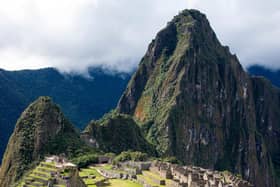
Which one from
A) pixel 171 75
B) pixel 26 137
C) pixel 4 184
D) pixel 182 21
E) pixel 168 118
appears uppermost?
pixel 182 21

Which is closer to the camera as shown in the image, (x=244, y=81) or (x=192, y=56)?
(x=192, y=56)

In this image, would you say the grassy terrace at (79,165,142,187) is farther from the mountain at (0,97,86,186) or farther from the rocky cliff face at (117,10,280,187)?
the rocky cliff face at (117,10,280,187)

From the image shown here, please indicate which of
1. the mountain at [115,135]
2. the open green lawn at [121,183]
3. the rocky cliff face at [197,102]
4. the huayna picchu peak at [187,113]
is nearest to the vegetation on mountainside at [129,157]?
the huayna picchu peak at [187,113]

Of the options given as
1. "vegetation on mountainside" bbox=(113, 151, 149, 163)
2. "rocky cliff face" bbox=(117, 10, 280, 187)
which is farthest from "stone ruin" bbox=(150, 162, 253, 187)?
"rocky cliff face" bbox=(117, 10, 280, 187)

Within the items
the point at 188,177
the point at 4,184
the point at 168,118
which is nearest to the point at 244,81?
the point at 168,118

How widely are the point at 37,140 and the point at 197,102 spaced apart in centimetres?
7630

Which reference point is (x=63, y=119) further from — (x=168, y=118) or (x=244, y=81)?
(x=244, y=81)

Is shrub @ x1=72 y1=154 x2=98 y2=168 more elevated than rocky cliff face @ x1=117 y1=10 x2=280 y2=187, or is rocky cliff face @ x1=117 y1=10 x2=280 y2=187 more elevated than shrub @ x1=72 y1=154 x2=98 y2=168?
rocky cliff face @ x1=117 y1=10 x2=280 y2=187

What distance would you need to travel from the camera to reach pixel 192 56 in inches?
6447

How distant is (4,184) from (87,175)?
25.1 meters

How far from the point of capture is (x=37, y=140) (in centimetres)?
9544

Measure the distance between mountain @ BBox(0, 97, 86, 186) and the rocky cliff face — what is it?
4875 cm

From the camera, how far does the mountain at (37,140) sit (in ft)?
301

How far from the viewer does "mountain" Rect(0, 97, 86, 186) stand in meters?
91.9
